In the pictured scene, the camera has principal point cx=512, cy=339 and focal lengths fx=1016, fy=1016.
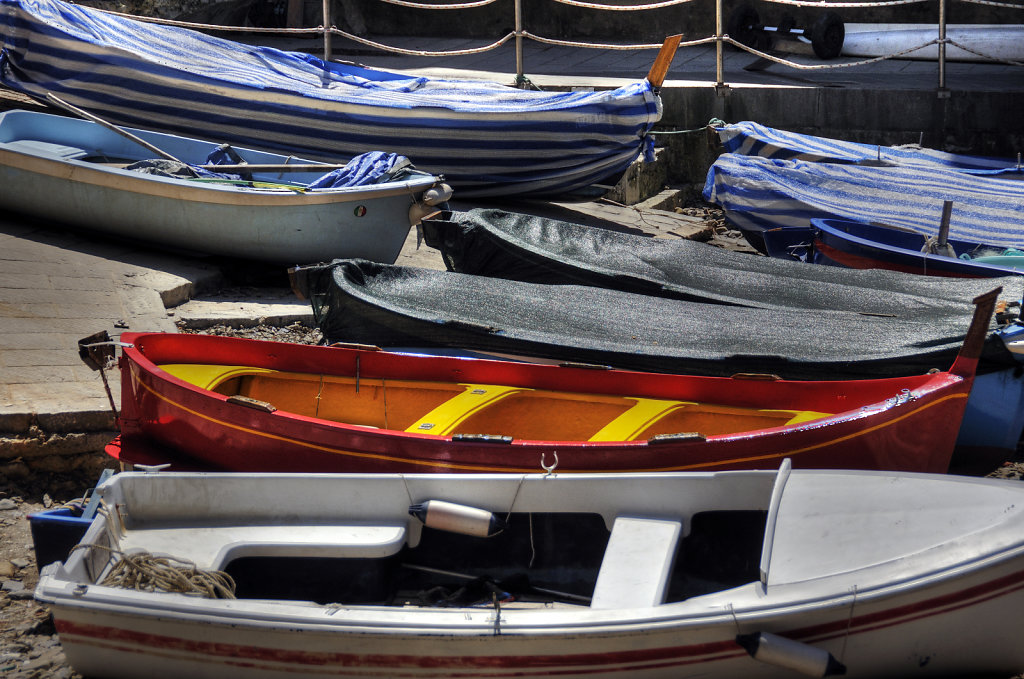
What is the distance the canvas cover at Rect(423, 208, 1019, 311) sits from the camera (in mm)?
5531

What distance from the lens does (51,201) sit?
705 cm

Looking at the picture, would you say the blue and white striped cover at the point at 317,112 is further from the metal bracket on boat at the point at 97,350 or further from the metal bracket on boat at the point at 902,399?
the metal bracket on boat at the point at 902,399

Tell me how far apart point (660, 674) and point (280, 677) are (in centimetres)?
113

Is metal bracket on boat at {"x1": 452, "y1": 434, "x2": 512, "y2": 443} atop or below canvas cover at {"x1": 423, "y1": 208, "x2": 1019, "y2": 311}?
below

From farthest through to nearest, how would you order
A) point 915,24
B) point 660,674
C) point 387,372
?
point 915,24
point 387,372
point 660,674

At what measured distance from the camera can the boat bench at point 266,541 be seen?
3.44 m

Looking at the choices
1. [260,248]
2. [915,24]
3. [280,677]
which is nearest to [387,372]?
[280,677]

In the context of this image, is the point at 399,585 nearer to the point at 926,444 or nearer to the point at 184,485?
the point at 184,485

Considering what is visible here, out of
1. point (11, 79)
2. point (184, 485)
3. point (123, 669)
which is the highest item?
point (11, 79)

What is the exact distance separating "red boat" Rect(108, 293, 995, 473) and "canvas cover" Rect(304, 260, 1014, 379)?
1.44ft

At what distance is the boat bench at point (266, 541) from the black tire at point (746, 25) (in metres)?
9.60

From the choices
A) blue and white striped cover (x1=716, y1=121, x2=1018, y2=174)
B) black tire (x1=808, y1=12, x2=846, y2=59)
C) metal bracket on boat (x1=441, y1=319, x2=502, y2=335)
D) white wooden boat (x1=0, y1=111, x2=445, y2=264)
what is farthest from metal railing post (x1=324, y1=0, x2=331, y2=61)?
metal bracket on boat (x1=441, y1=319, x2=502, y2=335)

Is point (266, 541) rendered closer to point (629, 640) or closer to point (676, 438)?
point (629, 640)

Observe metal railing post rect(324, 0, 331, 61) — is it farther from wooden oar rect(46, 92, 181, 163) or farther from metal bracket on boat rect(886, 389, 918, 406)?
metal bracket on boat rect(886, 389, 918, 406)
